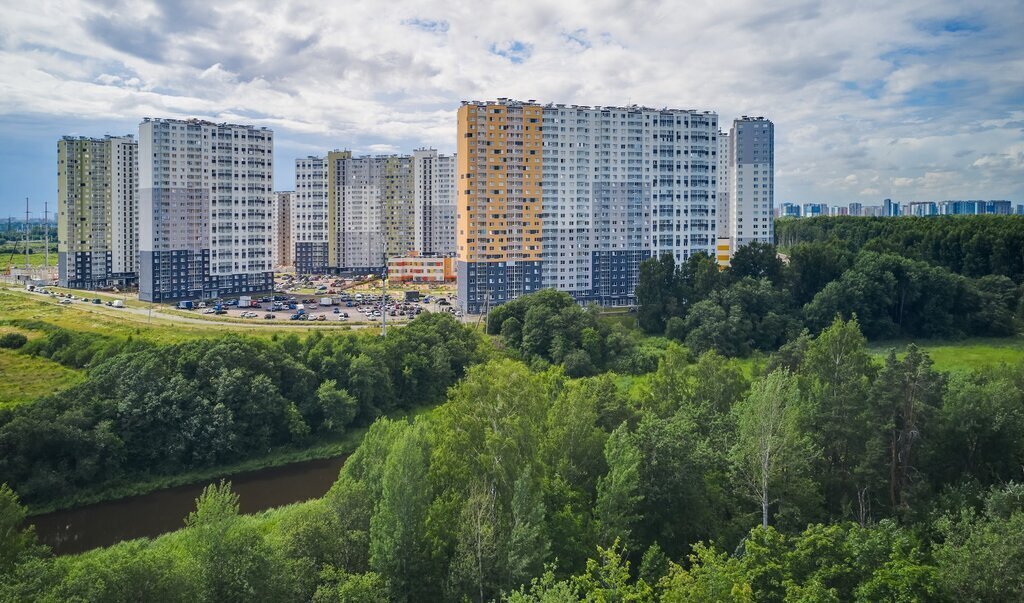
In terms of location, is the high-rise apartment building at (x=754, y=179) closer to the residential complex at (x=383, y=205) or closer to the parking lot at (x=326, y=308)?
the parking lot at (x=326, y=308)

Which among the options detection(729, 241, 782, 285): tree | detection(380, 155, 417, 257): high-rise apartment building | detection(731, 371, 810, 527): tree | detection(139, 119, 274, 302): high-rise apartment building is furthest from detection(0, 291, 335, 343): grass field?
detection(380, 155, 417, 257): high-rise apartment building

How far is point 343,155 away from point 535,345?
5103cm

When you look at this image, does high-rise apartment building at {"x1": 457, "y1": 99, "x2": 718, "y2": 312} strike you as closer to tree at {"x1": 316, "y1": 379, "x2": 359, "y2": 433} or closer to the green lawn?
the green lawn

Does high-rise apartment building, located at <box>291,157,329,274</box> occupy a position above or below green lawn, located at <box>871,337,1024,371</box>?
above

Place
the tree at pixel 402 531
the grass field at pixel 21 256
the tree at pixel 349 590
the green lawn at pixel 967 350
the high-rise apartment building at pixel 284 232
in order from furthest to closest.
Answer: the high-rise apartment building at pixel 284 232 → the grass field at pixel 21 256 → the green lawn at pixel 967 350 → the tree at pixel 402 531 → the tree at pixel 349 590

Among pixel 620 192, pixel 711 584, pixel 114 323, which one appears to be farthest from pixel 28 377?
pixel 620 192

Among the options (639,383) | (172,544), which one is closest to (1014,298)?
(639,383)

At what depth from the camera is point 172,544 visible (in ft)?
70.8

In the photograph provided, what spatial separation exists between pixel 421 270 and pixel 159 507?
173ft

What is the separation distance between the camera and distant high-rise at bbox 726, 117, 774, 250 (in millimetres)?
67188

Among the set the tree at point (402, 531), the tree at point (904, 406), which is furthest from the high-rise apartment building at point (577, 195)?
the tree at point (402, 531)

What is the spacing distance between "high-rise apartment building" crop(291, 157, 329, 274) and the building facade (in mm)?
46589

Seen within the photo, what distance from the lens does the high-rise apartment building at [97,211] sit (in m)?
68.6

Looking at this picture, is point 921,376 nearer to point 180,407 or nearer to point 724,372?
point 724,372
